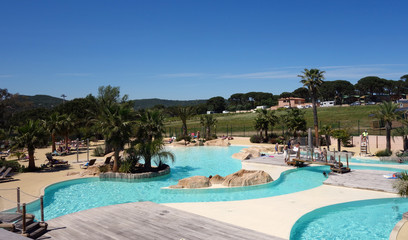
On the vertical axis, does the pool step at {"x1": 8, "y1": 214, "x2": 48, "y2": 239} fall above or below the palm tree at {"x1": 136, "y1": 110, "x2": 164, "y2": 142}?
below

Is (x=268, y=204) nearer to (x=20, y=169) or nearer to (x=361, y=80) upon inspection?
(x=20, y=169)

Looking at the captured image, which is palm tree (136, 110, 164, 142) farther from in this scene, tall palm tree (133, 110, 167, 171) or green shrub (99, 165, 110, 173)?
green shrub (99, 165, 110, 173)

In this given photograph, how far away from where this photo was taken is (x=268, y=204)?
1128 cm

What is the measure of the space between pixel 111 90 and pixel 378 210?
42138 mm

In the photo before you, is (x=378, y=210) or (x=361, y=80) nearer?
(x=378, y=210)

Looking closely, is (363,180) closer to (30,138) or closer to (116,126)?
(116,126)

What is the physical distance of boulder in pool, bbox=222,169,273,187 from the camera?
14.5 meters

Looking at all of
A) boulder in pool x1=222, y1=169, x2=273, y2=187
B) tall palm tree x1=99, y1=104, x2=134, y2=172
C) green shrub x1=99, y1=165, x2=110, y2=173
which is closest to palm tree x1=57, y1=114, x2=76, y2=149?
green shrub x1=99, y1=165, x2=110, y2=173

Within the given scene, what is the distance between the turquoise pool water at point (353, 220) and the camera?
30.0 feet

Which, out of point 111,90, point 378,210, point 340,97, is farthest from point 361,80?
point 378,210

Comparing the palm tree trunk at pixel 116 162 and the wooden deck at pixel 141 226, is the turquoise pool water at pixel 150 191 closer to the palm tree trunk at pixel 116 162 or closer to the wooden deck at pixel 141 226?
the palm tree trunk at pixel 116 162

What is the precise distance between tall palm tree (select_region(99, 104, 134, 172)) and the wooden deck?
7697mm

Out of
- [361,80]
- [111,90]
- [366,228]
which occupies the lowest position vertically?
[366,228]

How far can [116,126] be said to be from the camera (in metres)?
17.4
